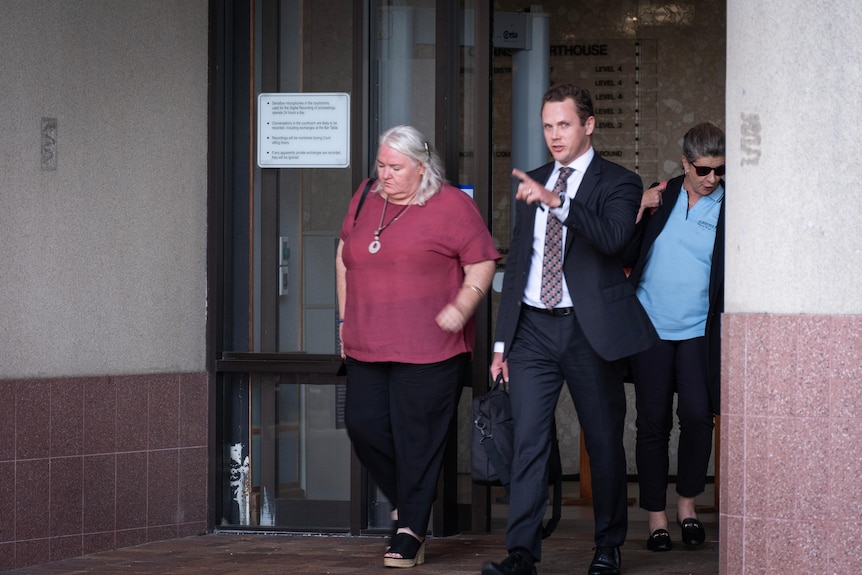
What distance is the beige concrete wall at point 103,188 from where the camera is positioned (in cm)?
548

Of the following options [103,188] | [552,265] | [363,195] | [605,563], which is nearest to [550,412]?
[552,265]

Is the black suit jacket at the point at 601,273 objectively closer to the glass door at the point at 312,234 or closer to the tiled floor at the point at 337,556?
the tiled floor at the point at 337,556

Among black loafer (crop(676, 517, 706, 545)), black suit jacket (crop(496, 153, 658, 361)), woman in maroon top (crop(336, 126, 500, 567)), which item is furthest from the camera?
black loafer (crop(676, 517, 706, 545))

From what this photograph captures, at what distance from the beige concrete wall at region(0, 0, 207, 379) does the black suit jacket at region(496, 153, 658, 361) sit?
1915mm

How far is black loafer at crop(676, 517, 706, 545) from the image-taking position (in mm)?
5801

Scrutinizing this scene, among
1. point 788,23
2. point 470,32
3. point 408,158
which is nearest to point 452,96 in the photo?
point 470,32

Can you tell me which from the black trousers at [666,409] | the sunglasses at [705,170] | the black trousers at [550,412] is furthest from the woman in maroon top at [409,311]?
the sunglasses at [705,170]

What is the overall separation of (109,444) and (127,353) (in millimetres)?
423

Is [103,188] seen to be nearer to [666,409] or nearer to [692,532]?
[666,409]

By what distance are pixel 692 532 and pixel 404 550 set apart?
4.42 ft

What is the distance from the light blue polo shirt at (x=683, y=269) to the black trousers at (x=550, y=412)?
0.70 meters

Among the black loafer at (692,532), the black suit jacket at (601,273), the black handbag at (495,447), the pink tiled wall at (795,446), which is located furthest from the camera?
the black loafer at (692,532)

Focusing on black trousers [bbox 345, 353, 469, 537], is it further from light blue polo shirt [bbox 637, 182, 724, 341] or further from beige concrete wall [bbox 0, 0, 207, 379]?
beige concrete wall [bbox 0, 0, 207, 379]

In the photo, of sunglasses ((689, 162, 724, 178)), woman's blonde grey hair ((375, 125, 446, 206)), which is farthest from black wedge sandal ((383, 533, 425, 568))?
sunglasses ((689, 162, 724, 178))
